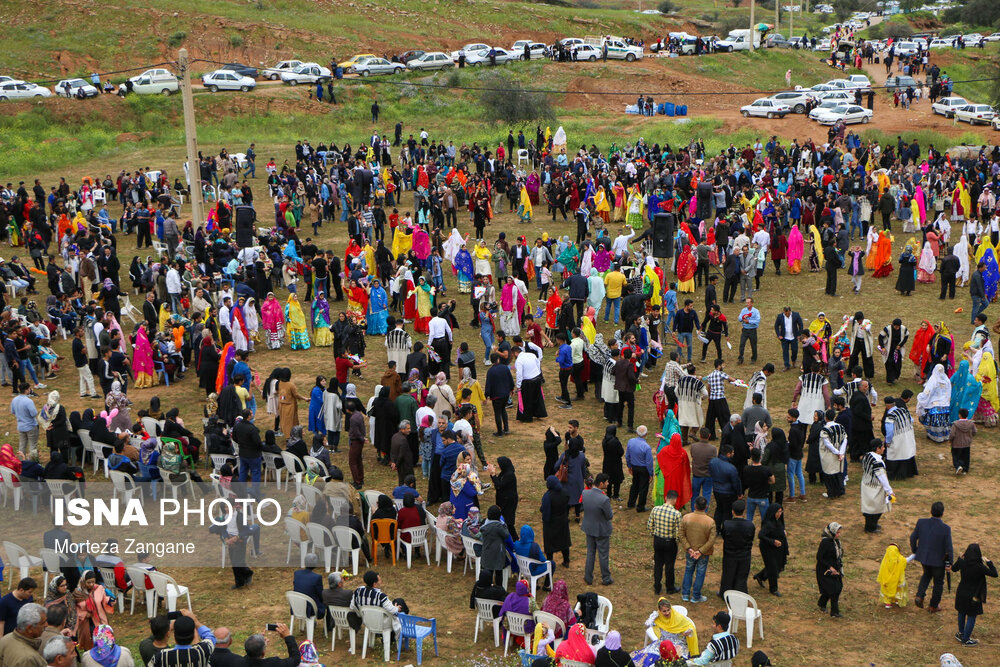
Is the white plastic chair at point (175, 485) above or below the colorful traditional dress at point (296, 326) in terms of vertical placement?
below

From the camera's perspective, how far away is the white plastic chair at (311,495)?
1237 cm

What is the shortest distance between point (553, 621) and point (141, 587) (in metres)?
4.55

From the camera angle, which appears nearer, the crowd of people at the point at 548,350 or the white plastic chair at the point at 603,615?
the white plastic chair at the point at 603,615

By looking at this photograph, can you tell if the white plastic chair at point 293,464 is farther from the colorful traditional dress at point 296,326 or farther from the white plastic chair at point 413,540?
the colorful traditional dress at point 296,326

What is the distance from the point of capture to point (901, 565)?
36.9ft

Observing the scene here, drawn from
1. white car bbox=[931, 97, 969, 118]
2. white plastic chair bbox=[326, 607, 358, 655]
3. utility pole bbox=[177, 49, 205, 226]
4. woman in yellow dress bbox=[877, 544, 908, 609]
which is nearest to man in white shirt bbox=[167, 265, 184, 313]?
utility pole bbox=[177, 49, 205, 226]

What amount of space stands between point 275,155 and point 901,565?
3375cm

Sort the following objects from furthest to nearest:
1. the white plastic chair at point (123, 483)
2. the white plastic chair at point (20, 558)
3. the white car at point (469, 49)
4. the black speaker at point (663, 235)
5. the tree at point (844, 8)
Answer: the tree at point (844, 8), the white car at point (469, 49), the black speaker at point (663, 235), the white plastic chair at point (123, 483), the white plastic chair at point (20, 558)

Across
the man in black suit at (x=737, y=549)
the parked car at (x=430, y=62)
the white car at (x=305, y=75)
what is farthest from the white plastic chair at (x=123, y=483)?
the parked car at (x=430, y=62)

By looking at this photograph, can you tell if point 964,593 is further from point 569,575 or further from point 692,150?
point 692,150

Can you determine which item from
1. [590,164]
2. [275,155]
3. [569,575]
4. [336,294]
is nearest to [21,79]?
[275,155]

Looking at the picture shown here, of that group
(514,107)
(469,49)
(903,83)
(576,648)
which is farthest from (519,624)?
(469,49)

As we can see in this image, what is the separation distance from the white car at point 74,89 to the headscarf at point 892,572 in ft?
148

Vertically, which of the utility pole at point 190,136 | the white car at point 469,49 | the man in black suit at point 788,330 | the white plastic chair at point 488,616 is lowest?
the white plastic chair at point 488,616
